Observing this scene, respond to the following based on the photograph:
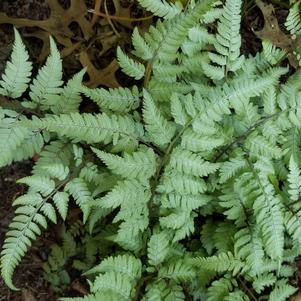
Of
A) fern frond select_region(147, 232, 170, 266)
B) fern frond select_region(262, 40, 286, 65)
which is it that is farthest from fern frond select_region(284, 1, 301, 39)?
fern frond select_region(147, 232, 170, 266)

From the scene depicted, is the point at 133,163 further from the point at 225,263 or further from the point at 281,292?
the point at 281,292

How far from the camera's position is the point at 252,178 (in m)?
2.96

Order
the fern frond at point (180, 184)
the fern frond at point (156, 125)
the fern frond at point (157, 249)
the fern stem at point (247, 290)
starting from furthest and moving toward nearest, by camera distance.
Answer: the fern stem at point (247, 290) < the fern frond at point (157, 249) < the fern frond at point (180, 184) < the fern frond at point (156, 125)

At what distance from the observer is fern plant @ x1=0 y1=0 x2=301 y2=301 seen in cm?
279

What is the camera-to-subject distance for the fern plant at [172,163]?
110 inches

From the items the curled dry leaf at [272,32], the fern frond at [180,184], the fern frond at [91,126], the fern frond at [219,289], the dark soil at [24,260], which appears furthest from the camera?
the curled dry leaf at [272,32]

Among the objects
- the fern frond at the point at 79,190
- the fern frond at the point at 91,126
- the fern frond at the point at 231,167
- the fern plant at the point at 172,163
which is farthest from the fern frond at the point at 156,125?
the fern frond at the point at 79,190

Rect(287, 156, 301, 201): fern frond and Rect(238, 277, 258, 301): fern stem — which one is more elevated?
Rect(287, 156, 301, 201): fern frond

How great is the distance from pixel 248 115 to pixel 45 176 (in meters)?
1.32

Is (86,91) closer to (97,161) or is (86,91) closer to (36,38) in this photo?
(97,161)

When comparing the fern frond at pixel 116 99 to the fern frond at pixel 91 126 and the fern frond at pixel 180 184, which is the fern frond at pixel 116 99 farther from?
the fern frond at pixel 180 184

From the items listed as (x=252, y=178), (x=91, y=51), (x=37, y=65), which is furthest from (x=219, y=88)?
(x=37, y=65)

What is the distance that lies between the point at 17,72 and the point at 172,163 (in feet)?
3.66

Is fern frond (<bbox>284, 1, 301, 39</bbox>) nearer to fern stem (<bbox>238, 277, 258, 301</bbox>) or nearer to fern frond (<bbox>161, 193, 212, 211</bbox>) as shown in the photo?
fern frond (<bbox>161, 193, 212, 211</bbox>)
